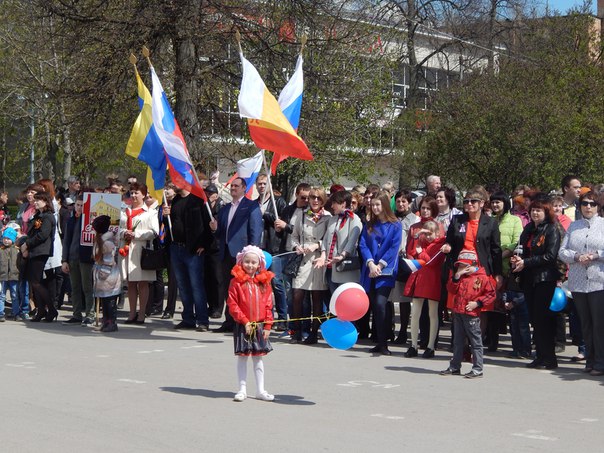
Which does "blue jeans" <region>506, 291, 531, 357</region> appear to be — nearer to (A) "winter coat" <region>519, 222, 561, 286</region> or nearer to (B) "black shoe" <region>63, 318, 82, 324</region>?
(A) "winter coat" <region>519, 222, 561, 286</region>

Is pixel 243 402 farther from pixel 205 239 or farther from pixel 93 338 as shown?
pixel 205 239

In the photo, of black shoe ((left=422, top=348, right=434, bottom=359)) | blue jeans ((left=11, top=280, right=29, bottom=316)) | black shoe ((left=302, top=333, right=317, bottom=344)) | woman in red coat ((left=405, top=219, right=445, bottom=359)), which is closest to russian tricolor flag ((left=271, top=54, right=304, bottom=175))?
black shoe ((left=302, top=333, right=317, bottom=344))

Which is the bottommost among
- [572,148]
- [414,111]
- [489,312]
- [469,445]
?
[469,445]

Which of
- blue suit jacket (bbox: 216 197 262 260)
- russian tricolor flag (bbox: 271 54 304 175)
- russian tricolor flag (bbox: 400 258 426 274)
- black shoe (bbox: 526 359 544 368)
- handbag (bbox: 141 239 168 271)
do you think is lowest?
black shoe (bbox: 526 359 544 368)

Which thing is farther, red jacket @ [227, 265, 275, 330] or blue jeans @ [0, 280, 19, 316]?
blue jeans @ [0, 280, 19, 316]

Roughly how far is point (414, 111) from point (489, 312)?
23626mm

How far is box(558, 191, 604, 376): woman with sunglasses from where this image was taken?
10883 mm

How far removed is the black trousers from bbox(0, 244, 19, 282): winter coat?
7.72m

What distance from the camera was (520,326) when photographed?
12242 mm

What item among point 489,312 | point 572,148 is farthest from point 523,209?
point 572,148

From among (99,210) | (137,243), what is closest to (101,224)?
(99,210)

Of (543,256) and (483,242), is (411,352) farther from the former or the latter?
(543,256)

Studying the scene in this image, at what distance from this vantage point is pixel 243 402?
9031mm

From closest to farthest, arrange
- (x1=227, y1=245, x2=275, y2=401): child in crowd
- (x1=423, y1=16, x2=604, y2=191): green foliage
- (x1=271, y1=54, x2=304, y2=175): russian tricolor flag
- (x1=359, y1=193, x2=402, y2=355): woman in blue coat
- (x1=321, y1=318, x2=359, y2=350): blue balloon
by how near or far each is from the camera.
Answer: (x1=227, y1=245, x2=275, y2=401): child in crowd
(x1=321, y1=318, x2=359, y2=350): blue balloon
(x1=359, y1=193, x2=402, y2=355): woman in blue coat
(x1=271, y1=54, x2=304, y2=175): russian tricolor flag
(x1=423, y1=16, x2=604, y2=191): green foliage
